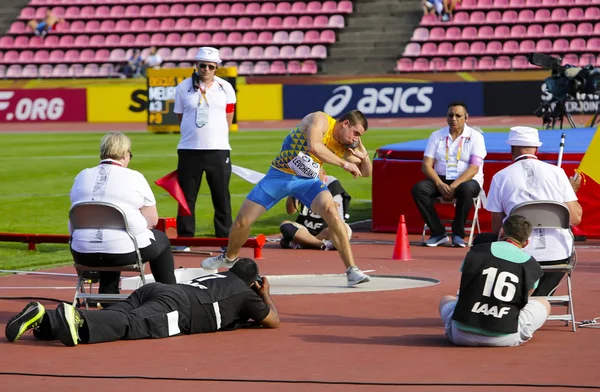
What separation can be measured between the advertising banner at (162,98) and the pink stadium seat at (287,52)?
8191 millimetres

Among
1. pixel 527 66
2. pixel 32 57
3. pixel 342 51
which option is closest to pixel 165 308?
pixel 527 66

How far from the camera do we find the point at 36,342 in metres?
7.76

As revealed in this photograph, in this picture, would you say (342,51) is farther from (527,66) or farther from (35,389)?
(35,389)

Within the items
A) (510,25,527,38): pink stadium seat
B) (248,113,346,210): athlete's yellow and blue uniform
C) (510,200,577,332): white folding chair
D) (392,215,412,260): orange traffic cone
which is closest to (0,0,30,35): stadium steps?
(510,25,527,38): pink stadium seat

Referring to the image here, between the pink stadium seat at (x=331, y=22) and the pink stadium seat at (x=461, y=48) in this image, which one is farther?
the pink stadium seat at (x=331, y=22)

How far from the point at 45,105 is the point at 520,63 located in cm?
1595

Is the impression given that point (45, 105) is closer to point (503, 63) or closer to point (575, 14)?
point (503, 63)

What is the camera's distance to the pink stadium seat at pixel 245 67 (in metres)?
41.9

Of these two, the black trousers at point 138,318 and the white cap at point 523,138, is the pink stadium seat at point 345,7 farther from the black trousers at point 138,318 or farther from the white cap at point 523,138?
the black trousers at point 138,318

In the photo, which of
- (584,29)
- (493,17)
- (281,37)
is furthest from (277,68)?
(584,29)

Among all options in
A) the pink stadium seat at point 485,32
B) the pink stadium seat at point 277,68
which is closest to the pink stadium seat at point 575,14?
the pink stadium seat at point 485,32

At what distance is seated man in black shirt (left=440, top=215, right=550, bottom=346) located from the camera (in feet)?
23.7

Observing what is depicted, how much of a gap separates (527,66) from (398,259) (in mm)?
26942

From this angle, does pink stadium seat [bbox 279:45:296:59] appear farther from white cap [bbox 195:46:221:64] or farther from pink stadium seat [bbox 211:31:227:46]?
white cap [bbox 195:46:221:64]
